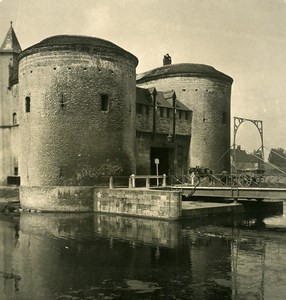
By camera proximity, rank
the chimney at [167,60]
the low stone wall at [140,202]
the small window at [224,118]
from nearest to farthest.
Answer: the low stone wall at [140,202], the small window at [224,118], the chimney at [167,60]

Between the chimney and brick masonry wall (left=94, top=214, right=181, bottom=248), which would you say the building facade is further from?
the chimney

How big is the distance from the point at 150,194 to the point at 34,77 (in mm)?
9843

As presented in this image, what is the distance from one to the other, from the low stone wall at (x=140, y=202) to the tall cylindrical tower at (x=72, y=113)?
1481mm

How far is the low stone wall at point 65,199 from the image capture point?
21625 millimetres

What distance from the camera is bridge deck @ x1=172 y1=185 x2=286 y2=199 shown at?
1873cm

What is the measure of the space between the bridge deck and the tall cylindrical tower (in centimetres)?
437

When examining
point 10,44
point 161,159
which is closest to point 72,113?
point 161,159

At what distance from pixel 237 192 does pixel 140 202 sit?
5.11 m

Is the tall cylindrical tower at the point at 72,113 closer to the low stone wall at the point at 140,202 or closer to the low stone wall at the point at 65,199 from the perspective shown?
the low stone wall at the point at 65,199

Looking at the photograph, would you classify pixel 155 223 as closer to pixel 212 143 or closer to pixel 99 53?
pixel 99 53

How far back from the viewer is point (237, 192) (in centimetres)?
2056

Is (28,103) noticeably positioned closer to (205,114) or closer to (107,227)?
(107,227)

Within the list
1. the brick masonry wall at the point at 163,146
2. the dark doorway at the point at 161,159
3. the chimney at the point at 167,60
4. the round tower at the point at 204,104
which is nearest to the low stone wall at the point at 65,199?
the brick masonry wall at the point at 163,146

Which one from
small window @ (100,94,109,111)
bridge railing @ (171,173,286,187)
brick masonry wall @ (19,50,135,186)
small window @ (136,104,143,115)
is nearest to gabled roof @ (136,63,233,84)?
small window @ (136,104,143,115)
